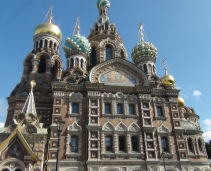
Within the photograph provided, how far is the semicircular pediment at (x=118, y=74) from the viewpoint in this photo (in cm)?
1908

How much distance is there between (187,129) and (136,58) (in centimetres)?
955

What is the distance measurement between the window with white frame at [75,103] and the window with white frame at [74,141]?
3.28 ft

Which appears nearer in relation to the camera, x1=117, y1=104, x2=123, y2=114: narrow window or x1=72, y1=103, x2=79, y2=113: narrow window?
x1=72, y1=103, x2=79, y2=113: narrow window

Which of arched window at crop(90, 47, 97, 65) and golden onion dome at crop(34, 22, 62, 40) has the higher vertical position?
golden onion dome at crop(34, 22, 62, 40)

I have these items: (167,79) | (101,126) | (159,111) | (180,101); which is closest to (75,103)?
(101,126)

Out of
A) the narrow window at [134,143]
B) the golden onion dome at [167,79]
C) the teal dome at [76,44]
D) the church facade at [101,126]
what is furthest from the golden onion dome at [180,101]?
the teal dome at [76,44]

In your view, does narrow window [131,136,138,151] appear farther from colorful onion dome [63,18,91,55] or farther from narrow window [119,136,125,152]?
colorful onion dome [63,18,91,55]

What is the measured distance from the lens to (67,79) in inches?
762

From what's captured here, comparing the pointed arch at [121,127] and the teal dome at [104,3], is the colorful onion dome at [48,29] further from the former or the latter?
the pointed arch at [121,127]

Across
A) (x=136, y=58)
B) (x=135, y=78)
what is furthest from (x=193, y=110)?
(x=135, y=78)

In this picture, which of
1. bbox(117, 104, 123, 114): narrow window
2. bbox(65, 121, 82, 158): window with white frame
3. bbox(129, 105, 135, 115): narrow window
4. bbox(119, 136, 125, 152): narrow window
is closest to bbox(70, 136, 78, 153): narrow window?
bbox(65, 121, 82, 158): window with white frame

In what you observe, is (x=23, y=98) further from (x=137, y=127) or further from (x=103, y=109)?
(x=137, y=127)

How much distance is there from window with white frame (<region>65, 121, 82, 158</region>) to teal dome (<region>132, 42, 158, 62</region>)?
11.8 metres

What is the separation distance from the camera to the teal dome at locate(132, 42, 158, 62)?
2519 centimetres
